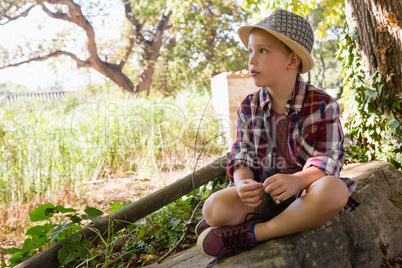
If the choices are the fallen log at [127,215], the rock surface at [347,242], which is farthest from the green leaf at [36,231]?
the rock surface at [347,242]

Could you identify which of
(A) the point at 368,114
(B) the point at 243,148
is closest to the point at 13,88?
(A) the point at 368,114

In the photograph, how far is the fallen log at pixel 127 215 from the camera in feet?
5.78

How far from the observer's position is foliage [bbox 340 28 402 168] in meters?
2.67

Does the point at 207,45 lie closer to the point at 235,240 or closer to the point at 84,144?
the point at 84,144

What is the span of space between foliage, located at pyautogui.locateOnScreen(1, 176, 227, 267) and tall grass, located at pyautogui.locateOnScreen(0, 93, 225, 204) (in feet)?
2.93

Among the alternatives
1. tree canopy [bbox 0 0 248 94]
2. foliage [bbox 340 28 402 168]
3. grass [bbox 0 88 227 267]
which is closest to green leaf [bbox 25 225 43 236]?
grass [bbox 0 88 227 267]

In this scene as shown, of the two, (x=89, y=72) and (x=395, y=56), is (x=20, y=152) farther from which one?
(x=89, y=72)

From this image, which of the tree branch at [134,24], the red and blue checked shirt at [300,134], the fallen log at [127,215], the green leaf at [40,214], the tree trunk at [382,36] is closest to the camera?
the red and blue checked shirt at [300,134]

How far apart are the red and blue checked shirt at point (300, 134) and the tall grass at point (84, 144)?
1.56 metres

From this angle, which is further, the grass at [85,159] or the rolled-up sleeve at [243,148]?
the grass at [85,159]

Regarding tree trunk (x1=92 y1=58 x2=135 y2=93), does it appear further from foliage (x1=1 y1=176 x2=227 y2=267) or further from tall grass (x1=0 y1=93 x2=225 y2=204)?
foliage (x1=1 y1=176 x2=227 y2=267)

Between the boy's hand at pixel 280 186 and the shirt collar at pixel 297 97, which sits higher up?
the shirt collar at pixel 297 97

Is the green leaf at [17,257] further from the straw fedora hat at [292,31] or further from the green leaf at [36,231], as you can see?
the straw fedora hat at [292,31]

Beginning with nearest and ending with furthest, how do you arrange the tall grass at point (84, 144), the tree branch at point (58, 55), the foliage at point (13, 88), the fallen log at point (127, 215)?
the fallen log at point (127, 215), the tall grass at point (84, 144), the tree branch at point (58, 55), the foliage at point (13, 88)
